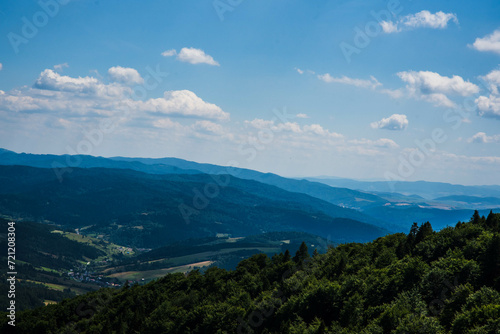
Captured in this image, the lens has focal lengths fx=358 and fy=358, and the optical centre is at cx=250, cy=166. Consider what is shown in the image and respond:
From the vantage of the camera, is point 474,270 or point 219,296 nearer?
point 474,270

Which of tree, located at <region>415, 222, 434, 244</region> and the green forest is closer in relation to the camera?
the green forest

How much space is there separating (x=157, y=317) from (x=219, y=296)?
15.7 m

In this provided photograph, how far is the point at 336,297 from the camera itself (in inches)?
2437

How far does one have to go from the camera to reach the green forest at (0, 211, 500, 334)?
4803 centimetres

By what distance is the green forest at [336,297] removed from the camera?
4803 centimetres

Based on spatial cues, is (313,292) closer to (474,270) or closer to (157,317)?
(474,270)

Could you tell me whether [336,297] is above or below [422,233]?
below

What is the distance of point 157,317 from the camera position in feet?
254

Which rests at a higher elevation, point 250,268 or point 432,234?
point 432,234

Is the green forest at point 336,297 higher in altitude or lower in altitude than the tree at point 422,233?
lower

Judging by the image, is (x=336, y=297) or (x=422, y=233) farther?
(x=422, y=233)

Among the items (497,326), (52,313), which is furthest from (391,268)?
(52,313)

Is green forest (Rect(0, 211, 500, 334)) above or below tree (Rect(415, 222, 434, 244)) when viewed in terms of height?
below

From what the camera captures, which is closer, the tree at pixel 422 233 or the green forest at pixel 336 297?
the green forest at pixel 336 297
